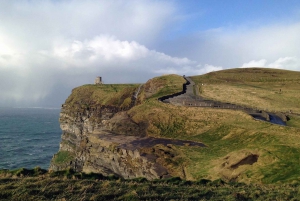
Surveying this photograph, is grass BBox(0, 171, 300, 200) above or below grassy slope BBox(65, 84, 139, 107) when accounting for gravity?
below

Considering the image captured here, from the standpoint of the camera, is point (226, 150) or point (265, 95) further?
point (265, 95)

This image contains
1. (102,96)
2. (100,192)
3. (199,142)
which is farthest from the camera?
(102,96)

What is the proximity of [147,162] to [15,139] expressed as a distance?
104m

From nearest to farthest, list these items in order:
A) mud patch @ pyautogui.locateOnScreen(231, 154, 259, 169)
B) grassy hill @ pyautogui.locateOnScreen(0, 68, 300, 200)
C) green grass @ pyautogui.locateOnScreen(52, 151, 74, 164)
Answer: grassy hill @ pyautogui.locateOnScreen(0, 68, 300, 200)
mud patch @ pyautogui.locateOnScreen(231, 154, 259, 169)
green grass @ pyautogui.locateOnScreen(52, 151, 74, 164)

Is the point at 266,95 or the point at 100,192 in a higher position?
the point at 266,95

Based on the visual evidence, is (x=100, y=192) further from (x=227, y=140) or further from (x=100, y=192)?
(x=227, y=140)

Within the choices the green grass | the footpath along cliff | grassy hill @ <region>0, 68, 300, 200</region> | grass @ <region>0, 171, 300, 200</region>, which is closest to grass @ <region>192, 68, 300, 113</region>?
grassy hill @ <region>0, 68, 300, 200</region>

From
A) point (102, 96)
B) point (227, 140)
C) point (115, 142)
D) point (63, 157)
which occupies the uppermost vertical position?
point (102, 96)

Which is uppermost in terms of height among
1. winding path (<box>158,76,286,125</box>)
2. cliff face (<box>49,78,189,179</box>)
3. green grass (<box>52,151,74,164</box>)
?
winding path (<box>158,76,286,125</box>)

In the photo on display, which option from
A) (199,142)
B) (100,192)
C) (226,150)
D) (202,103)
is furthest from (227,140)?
(100,192)

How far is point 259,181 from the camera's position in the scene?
2342cm

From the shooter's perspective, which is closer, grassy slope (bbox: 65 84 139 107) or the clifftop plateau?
the clifftop plateau

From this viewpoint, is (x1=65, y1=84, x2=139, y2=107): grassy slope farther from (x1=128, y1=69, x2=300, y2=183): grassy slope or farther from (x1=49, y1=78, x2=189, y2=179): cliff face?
(x1=128, y1=69, x2=300, y2=183): grassy slope

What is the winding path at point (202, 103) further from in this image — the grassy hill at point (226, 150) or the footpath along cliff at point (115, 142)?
the footpath along cliff at point (115, 142)
